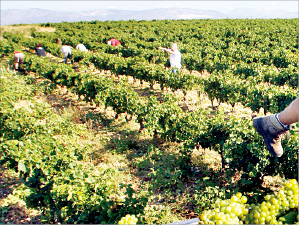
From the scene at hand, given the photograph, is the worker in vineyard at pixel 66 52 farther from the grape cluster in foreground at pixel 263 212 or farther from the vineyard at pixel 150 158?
the grape cluster in foreground at pixel 263 212

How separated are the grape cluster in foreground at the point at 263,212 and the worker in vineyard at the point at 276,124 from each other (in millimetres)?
1322

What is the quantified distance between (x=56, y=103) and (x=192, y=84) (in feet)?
18.6

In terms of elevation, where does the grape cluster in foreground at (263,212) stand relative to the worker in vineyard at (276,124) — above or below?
below

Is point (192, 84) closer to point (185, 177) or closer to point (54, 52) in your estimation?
point (185, 177)

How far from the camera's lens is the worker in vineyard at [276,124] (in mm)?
3287

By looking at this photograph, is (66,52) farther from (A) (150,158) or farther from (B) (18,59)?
(A) (150,158)

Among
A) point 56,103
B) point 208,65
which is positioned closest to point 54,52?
point 56,103

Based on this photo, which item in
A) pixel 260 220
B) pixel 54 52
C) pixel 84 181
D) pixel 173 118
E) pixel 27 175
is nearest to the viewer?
pixel 260 220

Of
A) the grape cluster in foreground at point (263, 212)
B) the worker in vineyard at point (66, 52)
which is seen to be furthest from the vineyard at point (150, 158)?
the worker in vineyard at point (66, 52)

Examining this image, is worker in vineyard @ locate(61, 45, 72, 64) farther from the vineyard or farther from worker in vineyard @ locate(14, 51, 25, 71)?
the vineyard

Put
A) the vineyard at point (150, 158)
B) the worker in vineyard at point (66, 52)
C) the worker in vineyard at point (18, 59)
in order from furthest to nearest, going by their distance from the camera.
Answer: the worker in vineyard at point (66, 52) → the worker in vineyard at point (18, 59) → the vineyard at point (150, 158)

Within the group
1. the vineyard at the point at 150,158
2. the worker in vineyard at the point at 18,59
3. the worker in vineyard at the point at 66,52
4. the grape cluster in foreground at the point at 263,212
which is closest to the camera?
the grape cluster in foreground at the point at 263,212

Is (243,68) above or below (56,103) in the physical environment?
above

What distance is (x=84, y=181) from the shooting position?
418cm
